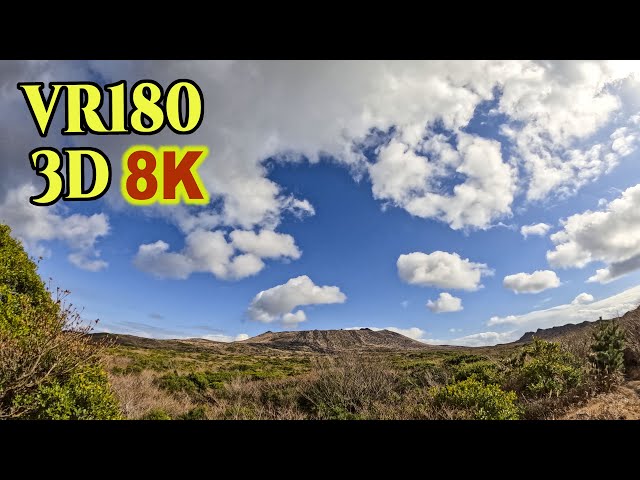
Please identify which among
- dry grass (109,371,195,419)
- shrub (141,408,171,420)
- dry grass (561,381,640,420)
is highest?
dry grass (109,371,195,419)

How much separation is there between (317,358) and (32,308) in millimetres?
12625

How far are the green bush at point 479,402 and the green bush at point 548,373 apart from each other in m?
2.27

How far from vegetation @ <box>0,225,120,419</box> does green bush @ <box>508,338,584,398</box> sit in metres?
11.5

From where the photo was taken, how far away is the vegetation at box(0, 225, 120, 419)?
743cm

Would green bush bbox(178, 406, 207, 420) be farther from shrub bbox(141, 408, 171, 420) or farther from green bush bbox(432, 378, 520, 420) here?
green bush bbox(432, 378, 520, 420)

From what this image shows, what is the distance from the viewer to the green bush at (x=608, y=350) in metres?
11.4

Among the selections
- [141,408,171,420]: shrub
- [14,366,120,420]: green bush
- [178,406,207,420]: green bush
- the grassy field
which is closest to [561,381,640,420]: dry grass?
the grassy field

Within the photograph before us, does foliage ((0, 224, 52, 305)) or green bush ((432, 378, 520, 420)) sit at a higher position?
foliage ((0, 224, 52, 305))

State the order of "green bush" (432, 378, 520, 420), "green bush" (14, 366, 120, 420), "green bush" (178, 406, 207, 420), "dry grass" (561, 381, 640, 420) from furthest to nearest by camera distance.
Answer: "green bush" (178, 406, 207, 420)
"green bush" (432, 378, 520, 420)
"dry grass" (561, 381, 640, 420)
"green bush" (14, 366, 120, 420)

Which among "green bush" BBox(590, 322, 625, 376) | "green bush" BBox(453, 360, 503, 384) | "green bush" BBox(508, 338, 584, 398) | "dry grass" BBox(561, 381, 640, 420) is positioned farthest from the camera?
"green bush" BBox(453, 360, 503, 384)

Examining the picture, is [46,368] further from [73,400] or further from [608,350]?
[608,350]
